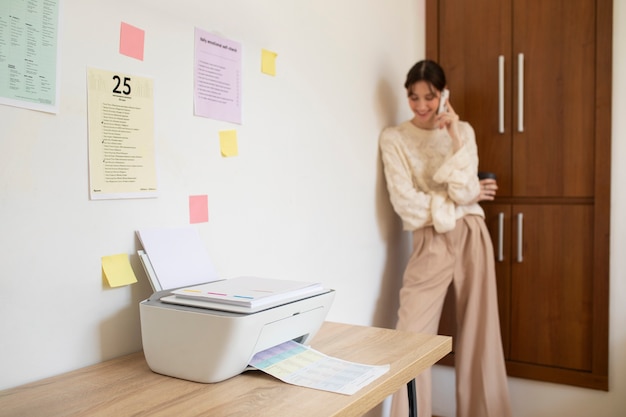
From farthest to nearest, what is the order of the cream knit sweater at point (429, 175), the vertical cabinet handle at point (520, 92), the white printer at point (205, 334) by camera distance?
the vertical cabinet handle at point (520, 92)
the cream knit sweater at point (429, 175)
the white printer at point (205, 334)

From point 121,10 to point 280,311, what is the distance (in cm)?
74

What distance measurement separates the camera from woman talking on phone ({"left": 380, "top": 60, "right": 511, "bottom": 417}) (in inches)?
88.5

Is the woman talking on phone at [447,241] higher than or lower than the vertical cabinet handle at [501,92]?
lower

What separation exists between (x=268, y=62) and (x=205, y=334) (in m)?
0.96

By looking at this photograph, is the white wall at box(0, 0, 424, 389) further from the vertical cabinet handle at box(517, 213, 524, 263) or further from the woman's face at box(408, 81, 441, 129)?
the vertical cabinet handle at box(517, 213, 524, 263)

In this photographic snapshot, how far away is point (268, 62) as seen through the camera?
1661 mm

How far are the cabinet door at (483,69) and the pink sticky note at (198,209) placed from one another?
63.9 inches

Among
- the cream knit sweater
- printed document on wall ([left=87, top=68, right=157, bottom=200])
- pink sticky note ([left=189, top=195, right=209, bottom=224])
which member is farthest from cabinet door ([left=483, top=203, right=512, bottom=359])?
printed document on wall ([left=87, top=68, right=157, bottom=200])

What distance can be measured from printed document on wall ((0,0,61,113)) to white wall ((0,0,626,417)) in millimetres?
25

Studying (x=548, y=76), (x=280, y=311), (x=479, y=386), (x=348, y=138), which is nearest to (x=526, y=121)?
(x=548, y=76)

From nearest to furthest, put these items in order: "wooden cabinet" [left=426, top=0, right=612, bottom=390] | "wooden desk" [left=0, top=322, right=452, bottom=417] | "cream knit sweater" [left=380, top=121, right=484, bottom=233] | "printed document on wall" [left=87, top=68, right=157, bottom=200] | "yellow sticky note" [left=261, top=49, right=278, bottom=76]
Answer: "wooden desk" [left=0, top=322, right=452, bottom=417] → "printed document on wall" [left=87, top=68, right=157, bottom=200] → "yellow sticky note" [left=261, top=49, right=278, bottom=76] → "cream knit sweater" [left=380, top=121, right=484, bottom=233] → "wooden cabinet" [left=426, top=0, right=612, bottom=390]

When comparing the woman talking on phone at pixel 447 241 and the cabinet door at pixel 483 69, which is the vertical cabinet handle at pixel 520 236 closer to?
the cabinet door at pixel 483 69

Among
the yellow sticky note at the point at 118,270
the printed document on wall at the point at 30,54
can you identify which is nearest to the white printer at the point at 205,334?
the yellow sticky note at the point at 118,270

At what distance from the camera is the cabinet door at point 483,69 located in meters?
2.54
